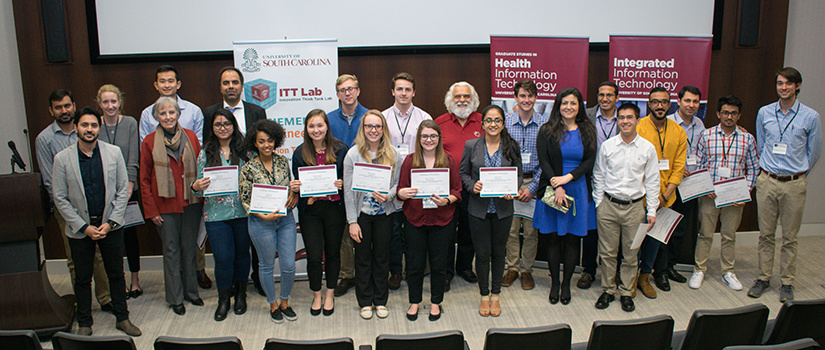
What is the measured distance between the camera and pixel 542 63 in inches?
187

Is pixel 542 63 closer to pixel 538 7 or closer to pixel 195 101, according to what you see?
pixel 538 7

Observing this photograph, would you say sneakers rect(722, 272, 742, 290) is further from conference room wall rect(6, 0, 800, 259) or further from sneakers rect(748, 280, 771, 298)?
conference room wall rect(6, 0, 800, 259)

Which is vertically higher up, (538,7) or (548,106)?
(538,7)

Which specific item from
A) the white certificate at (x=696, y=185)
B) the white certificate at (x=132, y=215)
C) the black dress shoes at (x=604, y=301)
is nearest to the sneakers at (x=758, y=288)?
the white certificate at (x=696, y=185)

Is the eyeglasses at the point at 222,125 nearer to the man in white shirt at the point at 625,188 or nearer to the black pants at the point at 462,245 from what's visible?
the black pants at the point at 462,245

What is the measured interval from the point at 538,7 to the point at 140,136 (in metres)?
4.00

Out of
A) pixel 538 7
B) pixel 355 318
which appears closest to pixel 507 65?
pixel 538 7

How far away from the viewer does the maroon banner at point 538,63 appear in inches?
187

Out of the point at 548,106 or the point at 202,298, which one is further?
the point at 548,106

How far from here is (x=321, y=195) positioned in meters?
3.49

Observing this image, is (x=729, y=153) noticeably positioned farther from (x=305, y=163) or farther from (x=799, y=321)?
(x=305, y=163)

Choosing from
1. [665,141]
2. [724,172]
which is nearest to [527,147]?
[665,141]

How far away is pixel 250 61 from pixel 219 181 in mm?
1533

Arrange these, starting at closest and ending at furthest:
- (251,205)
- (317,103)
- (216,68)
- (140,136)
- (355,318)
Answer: (251,205)
(355,318)
(140,136)
(317,103)
(216,68)
